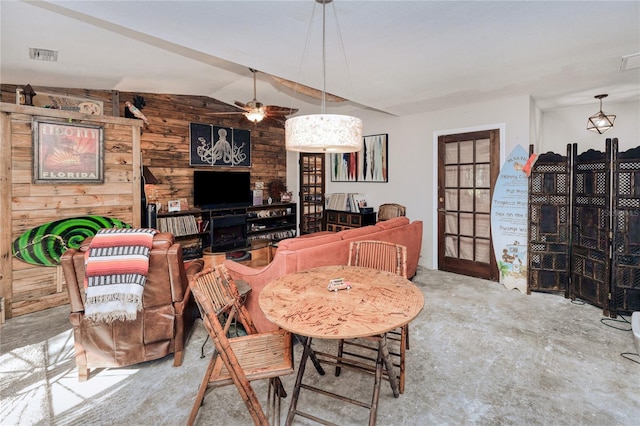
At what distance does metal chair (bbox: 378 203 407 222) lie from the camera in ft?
17.6

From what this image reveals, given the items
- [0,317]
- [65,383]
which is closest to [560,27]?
[65,383]

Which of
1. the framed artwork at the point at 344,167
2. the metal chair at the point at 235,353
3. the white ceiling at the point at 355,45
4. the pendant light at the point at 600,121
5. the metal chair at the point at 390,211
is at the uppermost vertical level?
the white ceiling at the point at 355,45

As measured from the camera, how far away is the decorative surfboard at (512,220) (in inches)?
161

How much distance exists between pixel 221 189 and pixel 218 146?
0.78m

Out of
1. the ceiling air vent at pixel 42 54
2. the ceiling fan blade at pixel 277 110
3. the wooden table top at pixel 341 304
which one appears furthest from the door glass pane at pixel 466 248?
the ceiling air vent at pixel 42 54

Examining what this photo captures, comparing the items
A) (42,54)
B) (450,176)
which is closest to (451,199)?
(450,176)

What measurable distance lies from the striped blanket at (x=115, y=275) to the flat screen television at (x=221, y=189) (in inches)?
134

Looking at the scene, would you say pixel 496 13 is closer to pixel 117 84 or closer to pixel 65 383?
pixel 65 383

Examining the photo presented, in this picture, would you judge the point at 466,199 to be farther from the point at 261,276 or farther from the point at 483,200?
the point at 261,276

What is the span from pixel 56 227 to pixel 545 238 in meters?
5.47

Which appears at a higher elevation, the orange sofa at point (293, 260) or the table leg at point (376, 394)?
the orange sofa at point (293, 260)

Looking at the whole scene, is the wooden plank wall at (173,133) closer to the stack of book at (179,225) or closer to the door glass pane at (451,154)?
the stack of book at (179,225)

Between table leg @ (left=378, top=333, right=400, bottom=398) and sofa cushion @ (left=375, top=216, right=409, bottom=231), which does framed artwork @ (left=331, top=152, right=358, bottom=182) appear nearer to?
sofa cushion @ (left=375, top=216, right=409, bottom=231)

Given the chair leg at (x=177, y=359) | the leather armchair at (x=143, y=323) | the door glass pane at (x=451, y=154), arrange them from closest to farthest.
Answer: the leather armchair at (x=143, y=323) → the chair leg at (x=177, y=359) → the door glass pane at (x=451, y=154)
